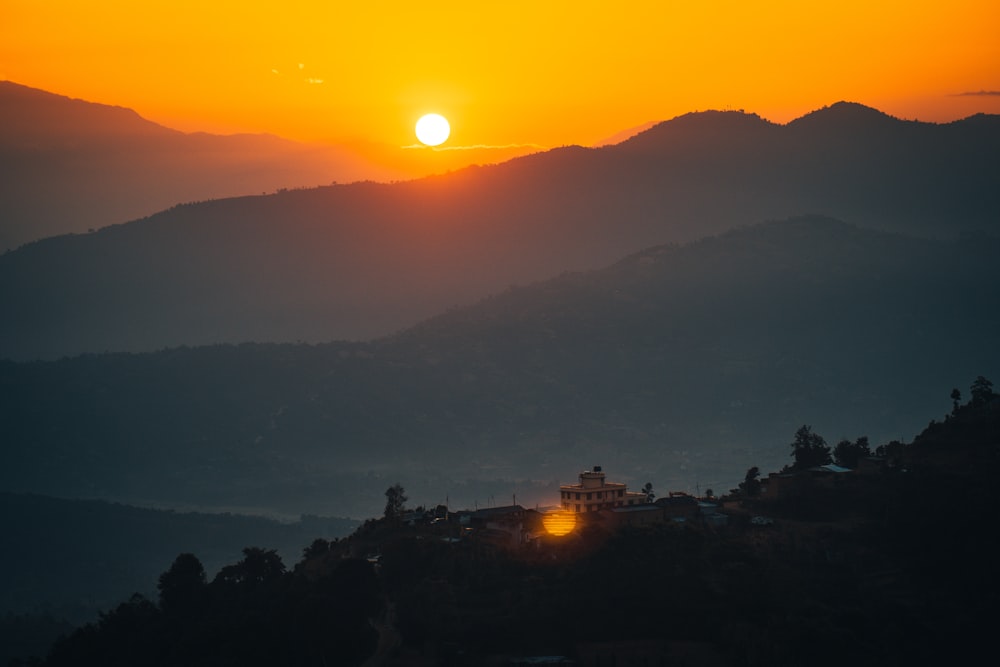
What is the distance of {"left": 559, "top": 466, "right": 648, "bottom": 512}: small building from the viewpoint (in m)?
105

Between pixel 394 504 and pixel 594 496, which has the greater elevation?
pixel 394 504

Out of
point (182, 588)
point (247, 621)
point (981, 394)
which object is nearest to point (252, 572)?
point (182, 588)

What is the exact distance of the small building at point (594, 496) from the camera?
105 m

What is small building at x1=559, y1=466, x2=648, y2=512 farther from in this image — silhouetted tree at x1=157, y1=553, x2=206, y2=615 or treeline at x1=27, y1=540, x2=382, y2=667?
silhouetted tree at x1=157, y1=553, x2=206, y2=615

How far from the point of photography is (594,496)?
105 m

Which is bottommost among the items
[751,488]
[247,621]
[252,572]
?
[247,621]

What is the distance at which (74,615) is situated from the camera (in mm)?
167500

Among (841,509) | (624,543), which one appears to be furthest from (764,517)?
(624,543)

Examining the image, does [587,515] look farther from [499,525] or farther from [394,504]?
[394,504]

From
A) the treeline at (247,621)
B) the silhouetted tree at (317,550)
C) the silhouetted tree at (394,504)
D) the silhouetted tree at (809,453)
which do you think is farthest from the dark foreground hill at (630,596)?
the silhouetted tree at (809,453)

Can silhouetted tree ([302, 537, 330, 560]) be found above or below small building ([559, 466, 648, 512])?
below

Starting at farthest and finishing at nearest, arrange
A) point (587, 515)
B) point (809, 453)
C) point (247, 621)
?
1. point (809, 453)
2. point (587, 515)
3. point (247, 621)

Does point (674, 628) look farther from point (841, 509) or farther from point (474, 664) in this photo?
point (841, 509)

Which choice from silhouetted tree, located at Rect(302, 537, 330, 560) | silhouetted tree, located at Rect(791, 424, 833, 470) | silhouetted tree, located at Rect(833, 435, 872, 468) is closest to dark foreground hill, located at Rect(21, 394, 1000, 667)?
silhouetted tree, located at Rect(302, 537, 330, 560)
